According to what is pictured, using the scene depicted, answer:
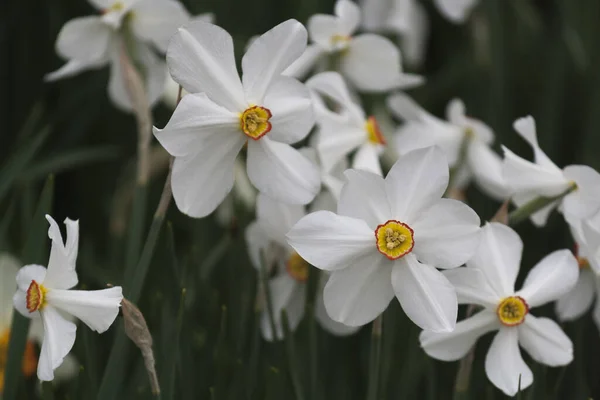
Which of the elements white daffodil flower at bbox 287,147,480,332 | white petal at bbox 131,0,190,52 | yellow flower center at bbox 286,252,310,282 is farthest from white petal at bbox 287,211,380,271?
white petal at bbox 131,0,190,52

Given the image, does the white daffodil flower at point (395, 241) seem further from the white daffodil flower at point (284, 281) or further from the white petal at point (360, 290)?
the white daffodil flower at point (284, 281)

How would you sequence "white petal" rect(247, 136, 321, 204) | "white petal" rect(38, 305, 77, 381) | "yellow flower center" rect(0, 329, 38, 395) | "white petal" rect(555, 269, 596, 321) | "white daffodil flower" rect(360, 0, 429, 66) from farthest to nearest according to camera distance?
"white daffodil flower" rect(360, 0, 429, 66) < "yellow flower center" rect(0, 329, 38, 395) < "white petal" rect(555, 269, 596, 321) < "white petal" rect(247, 136, 321, 204) < "white petal" rect(38, 305, 77, 381)

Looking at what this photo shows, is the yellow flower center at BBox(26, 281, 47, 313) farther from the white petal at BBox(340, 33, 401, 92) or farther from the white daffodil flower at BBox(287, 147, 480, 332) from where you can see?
the white petal at BBox(340, 33, 401, 92)

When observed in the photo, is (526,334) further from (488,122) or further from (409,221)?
(488,122)

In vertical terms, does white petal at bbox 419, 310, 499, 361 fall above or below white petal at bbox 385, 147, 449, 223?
below

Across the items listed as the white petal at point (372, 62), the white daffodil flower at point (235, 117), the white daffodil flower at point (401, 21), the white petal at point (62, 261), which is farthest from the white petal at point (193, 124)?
the white daffodil flower at point (401, 21)

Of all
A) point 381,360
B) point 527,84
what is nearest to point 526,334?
point 381,360
